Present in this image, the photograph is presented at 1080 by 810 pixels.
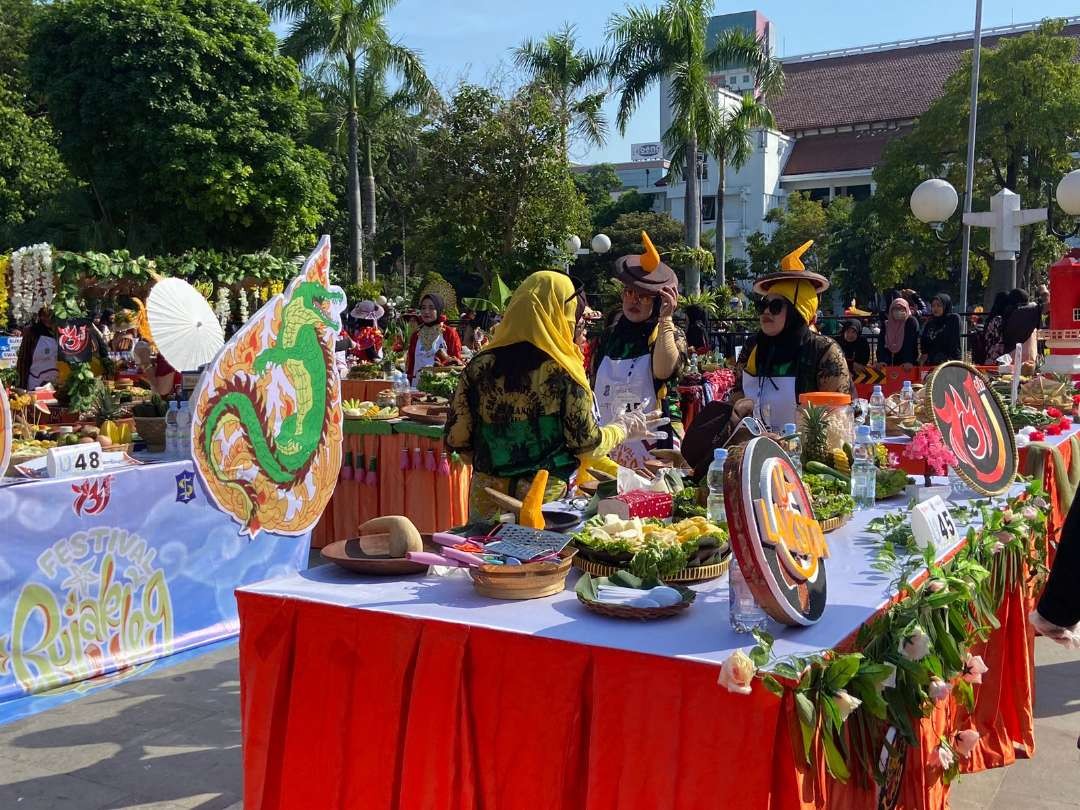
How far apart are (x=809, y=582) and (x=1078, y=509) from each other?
2.07 feet

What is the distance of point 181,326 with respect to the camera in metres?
4.96

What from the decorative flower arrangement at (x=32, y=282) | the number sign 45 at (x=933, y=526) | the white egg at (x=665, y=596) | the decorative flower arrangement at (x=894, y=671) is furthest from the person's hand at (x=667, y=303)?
the decorative flower arrangement at (x=32, y=282)

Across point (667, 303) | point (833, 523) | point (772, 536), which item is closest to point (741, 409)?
point (833, 523)

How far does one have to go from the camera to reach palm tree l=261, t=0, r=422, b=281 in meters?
24.7

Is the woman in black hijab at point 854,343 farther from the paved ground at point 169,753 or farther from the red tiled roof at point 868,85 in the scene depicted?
the red tiled roof at point 868,85

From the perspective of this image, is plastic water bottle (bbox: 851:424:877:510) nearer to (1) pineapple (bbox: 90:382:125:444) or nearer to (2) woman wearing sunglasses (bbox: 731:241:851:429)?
(2) woman wearing sunglasses (bbox: 731:241:851:429)

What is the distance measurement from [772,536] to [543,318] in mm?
1437

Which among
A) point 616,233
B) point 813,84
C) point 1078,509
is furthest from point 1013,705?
point 813,84

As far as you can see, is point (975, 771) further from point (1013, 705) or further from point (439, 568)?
point (439, 568)

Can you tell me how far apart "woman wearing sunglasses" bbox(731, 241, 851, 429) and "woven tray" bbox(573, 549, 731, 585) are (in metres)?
1.86

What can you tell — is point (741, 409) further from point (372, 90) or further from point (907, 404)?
point (372, 90)

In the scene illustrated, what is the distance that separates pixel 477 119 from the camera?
23.7 meters

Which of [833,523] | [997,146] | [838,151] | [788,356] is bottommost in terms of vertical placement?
[833,523]

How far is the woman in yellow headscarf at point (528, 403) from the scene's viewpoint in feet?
10.8
